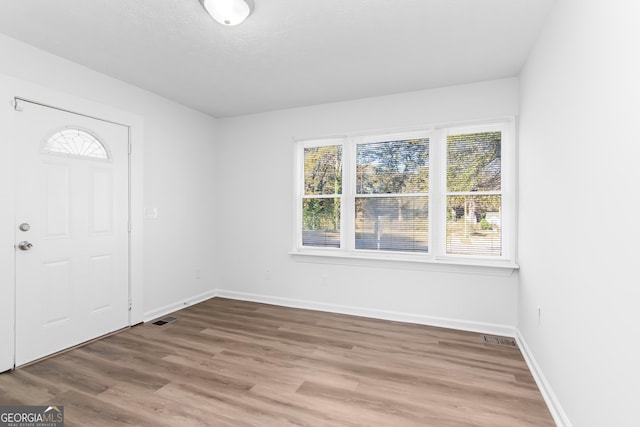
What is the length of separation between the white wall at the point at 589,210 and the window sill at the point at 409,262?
744mm

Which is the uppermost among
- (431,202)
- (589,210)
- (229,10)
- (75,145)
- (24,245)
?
(229,10)

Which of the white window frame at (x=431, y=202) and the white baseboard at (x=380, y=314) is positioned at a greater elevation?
the white window frame at (x=431, y=202)

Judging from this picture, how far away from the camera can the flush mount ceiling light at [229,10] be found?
1.99 metres

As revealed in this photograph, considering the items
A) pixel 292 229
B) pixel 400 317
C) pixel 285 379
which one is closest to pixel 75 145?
pixel 292 229

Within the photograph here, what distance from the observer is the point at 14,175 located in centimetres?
251

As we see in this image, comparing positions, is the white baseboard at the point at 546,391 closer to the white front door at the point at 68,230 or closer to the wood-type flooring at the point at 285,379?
the wood-type flooring at the point at 285,379

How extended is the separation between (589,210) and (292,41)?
2.34 meters

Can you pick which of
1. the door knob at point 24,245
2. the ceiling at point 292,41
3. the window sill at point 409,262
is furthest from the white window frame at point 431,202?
the door knob at point 24,245

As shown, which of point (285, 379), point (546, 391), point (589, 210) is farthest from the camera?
point (285, 379)

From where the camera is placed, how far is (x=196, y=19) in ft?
7.39

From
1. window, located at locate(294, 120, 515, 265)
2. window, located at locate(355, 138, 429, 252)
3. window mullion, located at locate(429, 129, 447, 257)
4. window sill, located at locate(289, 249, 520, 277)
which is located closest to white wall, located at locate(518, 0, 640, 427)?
window sill, located at locate(289, 249, 520, 277)

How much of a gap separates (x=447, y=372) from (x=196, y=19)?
3327 mm

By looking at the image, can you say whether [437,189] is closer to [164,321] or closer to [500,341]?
[500,341]

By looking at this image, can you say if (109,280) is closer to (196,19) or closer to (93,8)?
(93,8)
